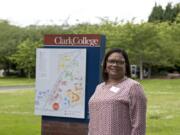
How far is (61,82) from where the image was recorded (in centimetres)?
874

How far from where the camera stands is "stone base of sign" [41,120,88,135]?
8734 millimetres

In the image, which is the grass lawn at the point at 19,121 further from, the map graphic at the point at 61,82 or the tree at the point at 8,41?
the tree at the point at 8,41

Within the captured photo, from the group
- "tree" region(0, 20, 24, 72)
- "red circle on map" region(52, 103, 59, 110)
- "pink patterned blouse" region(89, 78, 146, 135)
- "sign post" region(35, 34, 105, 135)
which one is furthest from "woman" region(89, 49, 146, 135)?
"tree" region(0, 20, 24, 72)

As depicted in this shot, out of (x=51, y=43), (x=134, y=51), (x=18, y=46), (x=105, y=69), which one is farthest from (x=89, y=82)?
(x=18, y=46)

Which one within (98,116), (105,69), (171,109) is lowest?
(171,109)

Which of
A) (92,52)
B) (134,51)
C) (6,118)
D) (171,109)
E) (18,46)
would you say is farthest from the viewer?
(18,46)

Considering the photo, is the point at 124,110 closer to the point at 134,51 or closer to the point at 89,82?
the point at 89,82

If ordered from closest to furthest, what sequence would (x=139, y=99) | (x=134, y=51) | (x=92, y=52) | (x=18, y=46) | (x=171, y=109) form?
1. (x=139, y=99)
2. (x=92, y=52)
3. (x=171, y=109)
4. (x=134, y=51)
5. (x=18, y=46)

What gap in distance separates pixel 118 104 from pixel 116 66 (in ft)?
1.12

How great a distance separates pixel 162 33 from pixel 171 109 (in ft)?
107

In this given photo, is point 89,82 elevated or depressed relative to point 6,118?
elevated

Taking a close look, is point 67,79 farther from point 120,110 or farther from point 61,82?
point 120,110

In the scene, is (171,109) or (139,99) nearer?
(139,99)

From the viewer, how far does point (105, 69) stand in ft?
14.6
